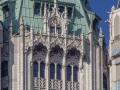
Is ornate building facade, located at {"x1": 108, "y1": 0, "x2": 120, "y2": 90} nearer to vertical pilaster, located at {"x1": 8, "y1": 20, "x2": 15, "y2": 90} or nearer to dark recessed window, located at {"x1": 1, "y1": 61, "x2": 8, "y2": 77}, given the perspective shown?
vertical pilaster, located at {"x1": 8, "y1": 20, "x2": 15, "y2": 90}

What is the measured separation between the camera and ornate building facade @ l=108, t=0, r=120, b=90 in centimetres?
6141

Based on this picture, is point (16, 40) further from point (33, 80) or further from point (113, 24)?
point (113, 24)

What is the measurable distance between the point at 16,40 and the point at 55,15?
4.13 m

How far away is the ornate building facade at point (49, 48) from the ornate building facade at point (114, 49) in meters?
21.4

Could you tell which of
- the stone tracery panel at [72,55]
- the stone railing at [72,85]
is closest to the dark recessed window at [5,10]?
the stone tracery panel at [72,55]

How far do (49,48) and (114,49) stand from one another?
74.9ft

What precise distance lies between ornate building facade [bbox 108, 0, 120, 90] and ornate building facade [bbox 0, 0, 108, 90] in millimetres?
21365

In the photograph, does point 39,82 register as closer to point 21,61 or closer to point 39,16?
point 21,61

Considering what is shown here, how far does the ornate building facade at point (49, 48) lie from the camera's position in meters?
84.5

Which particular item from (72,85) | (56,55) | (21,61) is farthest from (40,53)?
(72,85)

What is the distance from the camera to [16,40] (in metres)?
85.3

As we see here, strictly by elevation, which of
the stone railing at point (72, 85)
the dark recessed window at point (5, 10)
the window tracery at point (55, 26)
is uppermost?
the dark recessed window at point (5, 10)

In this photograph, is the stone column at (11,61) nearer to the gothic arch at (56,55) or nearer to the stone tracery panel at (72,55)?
the gothic arch at (56,55)

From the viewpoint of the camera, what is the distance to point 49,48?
84.8m
